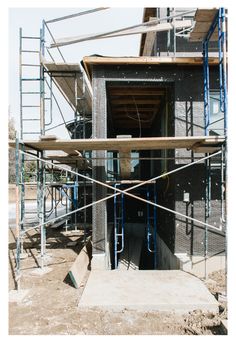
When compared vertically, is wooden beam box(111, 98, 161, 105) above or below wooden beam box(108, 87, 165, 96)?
below

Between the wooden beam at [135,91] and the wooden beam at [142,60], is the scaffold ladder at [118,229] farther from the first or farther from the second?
the wooden beam at [142,60]

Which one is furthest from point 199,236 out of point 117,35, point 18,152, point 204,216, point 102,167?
point 117,35

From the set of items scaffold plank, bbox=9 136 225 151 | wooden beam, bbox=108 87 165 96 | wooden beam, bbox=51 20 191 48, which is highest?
wooden beam, bbox=51 20 191 48

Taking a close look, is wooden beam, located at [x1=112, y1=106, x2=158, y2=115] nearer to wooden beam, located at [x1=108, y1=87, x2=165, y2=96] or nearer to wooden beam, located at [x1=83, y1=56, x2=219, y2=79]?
wooden beam, located at [x1=108, y1=87, x2=165, y2=96]

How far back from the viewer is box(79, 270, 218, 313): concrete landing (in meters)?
5.00

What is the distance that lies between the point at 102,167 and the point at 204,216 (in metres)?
3.19

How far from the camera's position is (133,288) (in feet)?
18.8

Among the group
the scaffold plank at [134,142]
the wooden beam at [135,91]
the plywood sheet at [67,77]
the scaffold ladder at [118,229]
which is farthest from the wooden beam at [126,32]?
the scaffold ladder at [118,229]

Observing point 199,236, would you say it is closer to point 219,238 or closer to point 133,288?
point 219,238

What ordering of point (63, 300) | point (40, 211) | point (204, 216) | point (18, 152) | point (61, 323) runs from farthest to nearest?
point (40, 211)
point (204, 216)
point (18, 152)
point (63, 300)
point (61, 323)

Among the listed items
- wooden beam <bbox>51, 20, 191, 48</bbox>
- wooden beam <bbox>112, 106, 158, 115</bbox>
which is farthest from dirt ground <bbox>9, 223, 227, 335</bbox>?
wooden beam <bbox>112, 106, 158, 115</bbox>

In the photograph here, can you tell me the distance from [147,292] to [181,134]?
429cm

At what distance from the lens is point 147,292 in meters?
5.52

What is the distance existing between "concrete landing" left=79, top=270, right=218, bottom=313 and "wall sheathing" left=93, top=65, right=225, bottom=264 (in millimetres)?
1132
